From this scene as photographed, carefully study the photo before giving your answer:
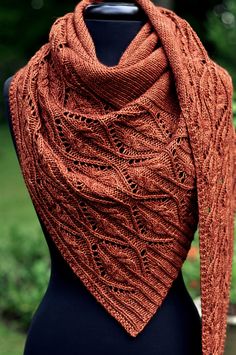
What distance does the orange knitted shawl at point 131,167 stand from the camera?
1.76m

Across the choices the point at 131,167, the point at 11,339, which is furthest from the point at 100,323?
the point at 11,339

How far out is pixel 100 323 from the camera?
5.87 ft

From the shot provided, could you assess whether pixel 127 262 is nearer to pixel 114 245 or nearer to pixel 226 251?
pixel 114 245

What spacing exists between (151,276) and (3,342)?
2672 mm

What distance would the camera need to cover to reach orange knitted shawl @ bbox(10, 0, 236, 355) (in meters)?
1.76

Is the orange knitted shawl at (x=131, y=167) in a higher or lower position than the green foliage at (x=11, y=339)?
higher

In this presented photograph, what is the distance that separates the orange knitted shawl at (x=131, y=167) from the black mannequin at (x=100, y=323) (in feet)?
0.09

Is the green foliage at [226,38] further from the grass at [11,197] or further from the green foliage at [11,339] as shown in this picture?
the green foliage at [11,339]

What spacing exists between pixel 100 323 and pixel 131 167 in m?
0.37

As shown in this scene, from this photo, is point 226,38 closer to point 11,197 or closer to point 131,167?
point 11,197

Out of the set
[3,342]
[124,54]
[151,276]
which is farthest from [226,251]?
[3,342]

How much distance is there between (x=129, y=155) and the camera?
5.79ft

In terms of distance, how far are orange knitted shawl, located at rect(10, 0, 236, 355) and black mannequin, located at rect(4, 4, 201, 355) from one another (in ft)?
0.09

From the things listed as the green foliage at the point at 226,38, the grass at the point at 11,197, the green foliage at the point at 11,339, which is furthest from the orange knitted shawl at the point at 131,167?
the grass at the point at 11,197
